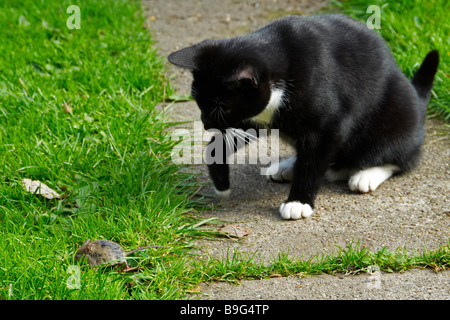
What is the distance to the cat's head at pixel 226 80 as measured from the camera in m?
2.50

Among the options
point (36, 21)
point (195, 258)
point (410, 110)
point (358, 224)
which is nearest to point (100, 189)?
point (195, 258)

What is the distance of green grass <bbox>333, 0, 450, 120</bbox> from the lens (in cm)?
365

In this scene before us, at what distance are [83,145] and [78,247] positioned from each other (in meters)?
0.83

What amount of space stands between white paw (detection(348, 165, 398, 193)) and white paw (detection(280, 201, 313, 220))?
0.34 meters

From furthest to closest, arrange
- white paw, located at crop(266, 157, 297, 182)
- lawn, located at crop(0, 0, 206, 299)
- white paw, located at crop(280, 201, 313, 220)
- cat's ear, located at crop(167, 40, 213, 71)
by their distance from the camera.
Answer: white paw, located at crop(266, 157, 297, 182)
white paw, located at crop(280, 201, 313, 220)
cat's ear, located at crop(167, 40, 213, 71)
lawn, located at crop(0, 0, 206, 299)

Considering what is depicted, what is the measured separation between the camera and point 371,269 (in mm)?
2270

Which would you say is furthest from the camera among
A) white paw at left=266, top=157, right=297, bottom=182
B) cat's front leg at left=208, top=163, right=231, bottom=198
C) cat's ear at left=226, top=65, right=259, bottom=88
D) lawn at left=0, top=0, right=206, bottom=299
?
white paw at left=266, top=157, right=297, bottom=182

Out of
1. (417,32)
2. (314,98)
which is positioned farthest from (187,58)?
(417,32)

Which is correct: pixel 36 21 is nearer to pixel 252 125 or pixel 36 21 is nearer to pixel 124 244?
pixel 252 125

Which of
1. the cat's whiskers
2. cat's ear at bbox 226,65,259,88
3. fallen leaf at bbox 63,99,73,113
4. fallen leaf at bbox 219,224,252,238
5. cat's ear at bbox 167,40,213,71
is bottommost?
fallen leaf at bbox 219,224,252,238

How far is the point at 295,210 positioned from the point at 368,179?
0.47m

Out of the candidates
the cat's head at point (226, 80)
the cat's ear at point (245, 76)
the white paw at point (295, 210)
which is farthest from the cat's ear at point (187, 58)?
the white paw at point (295, 210)

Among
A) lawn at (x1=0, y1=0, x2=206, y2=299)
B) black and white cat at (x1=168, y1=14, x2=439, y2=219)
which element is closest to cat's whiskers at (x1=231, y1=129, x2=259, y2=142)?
black and white cat at (x1=168, y1=14, x2=439, y2=219)

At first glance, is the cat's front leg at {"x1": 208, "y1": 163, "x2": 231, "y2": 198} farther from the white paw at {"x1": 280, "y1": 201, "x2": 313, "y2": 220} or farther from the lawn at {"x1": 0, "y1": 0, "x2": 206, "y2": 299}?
the white paw at {"x1": 280, "y1": 201, "x2": 313, "y2": 220}
